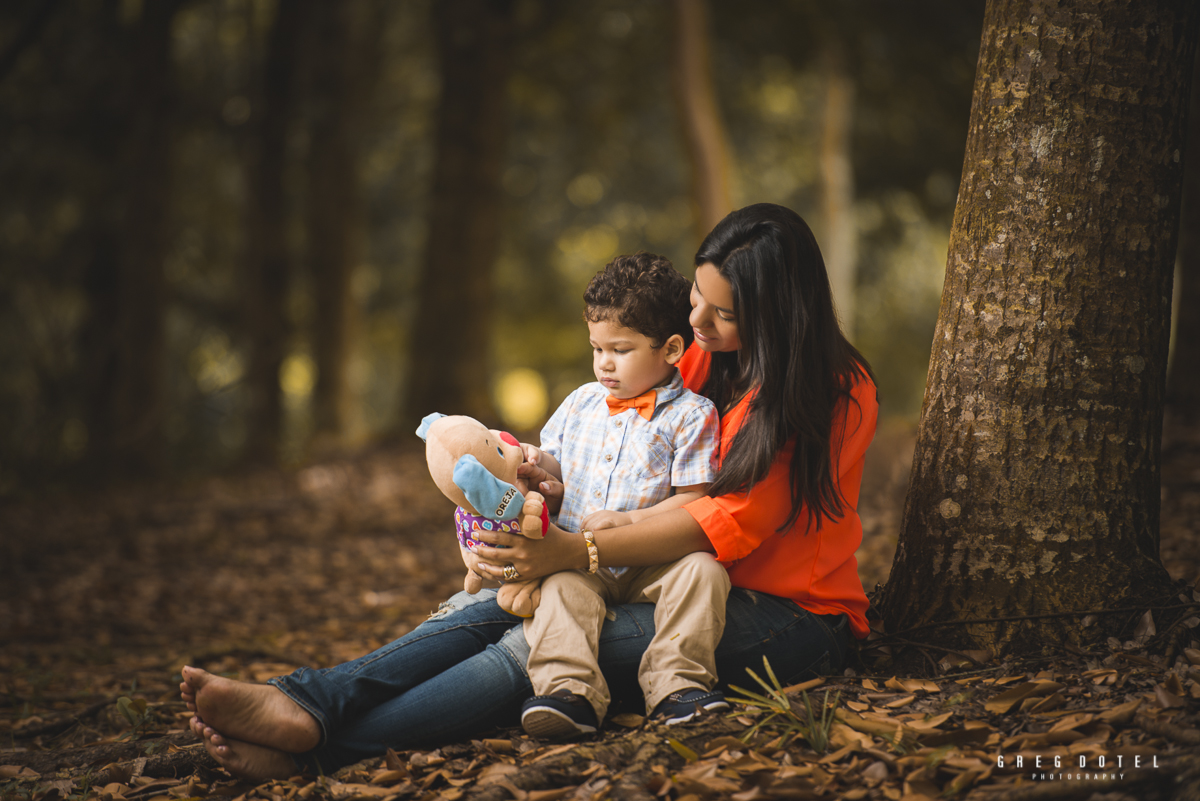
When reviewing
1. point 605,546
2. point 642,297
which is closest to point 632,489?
point 605,546

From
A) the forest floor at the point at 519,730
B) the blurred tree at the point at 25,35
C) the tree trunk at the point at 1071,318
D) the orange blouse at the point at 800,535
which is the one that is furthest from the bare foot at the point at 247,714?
the blurred tree at the point at 25,35

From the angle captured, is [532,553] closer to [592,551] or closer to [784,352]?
[592,551]

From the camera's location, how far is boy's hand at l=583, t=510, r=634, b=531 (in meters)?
2.68

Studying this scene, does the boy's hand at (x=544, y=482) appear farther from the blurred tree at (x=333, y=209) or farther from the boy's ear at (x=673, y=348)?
the blurred tree at (x=333, y=209)

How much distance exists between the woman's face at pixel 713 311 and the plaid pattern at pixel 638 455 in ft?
0.69

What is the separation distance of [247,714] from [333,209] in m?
11.4

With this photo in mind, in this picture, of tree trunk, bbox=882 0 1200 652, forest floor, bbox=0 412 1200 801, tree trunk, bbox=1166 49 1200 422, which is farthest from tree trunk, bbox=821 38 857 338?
tree trunk, bbox=882 0 1200 652

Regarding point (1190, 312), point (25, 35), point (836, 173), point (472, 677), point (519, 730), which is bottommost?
point (519, 730)

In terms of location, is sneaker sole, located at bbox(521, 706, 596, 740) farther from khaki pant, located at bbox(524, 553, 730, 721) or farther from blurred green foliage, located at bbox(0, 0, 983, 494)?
blurred green foliage, located at bbox(0, 0, 983, 494)

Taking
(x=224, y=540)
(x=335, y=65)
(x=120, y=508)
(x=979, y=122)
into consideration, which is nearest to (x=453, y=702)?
(x=979, y=122)

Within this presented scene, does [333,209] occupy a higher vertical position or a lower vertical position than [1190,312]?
higher

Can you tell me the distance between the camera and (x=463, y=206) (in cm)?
1089

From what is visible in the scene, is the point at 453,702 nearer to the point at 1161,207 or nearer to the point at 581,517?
the point at 581,517

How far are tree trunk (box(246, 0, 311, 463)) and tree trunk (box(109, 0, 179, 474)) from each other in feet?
4.37
